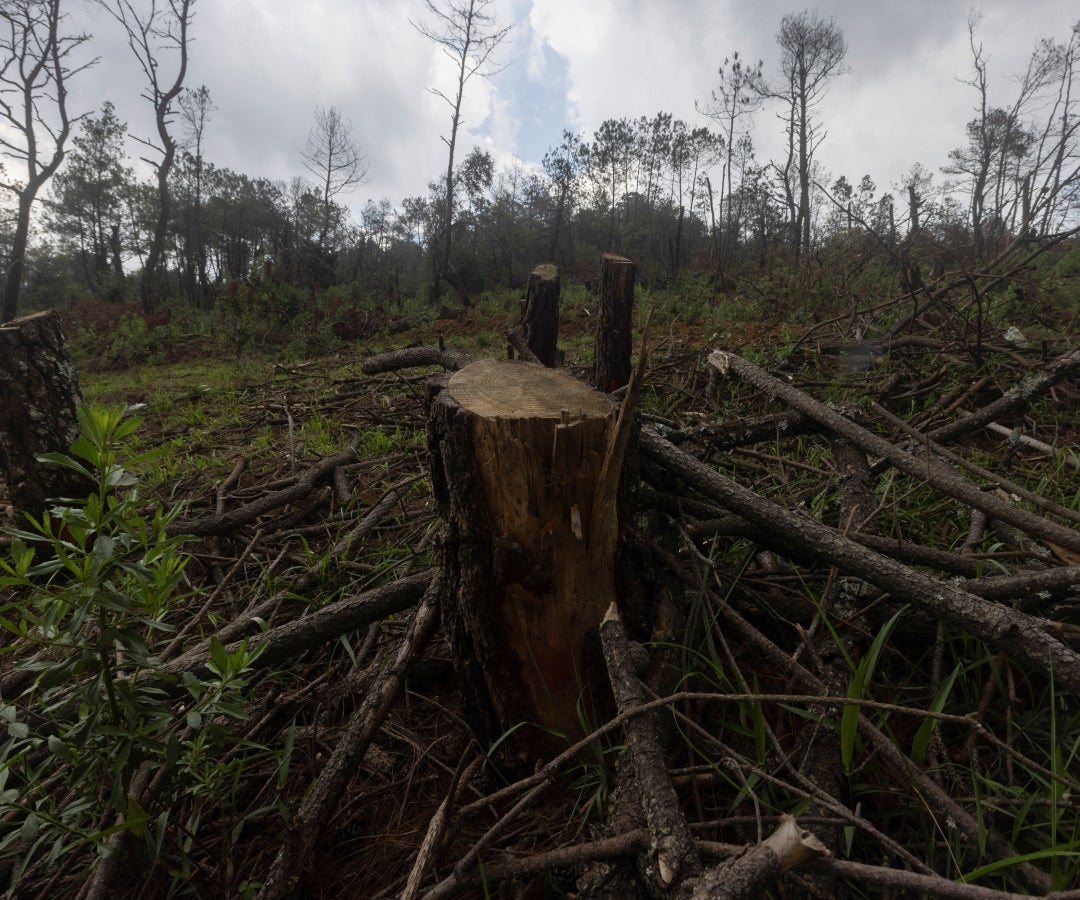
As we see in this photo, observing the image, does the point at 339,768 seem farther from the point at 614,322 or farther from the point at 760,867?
the point at 614,322

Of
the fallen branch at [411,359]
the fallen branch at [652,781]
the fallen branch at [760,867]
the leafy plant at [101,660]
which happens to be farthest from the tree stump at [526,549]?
the fallen branch at [411,359]

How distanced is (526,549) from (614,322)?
3.67ft

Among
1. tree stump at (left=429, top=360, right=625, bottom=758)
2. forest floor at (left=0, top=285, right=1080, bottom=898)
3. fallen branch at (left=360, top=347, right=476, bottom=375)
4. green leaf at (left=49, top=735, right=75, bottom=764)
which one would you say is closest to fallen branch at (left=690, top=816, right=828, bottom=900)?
forest floor at (left=0, top=285, right=1080, bottom=898)

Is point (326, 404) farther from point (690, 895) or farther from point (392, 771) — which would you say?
point (690, 895)

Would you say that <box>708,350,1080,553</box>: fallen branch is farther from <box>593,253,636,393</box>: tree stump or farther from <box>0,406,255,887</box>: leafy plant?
<box>0,406,255,887</box>: leafy plant

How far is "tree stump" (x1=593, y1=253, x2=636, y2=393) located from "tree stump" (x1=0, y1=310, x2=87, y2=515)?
237 centimetres

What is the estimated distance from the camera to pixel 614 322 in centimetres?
208

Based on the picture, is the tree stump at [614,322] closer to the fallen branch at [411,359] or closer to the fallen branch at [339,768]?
the fallen branch at [411,359]

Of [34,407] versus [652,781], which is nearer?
[652,781]

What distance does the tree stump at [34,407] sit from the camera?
2.46 metres

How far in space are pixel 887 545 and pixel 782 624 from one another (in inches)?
14.4

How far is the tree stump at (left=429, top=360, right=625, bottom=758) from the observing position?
1.26m

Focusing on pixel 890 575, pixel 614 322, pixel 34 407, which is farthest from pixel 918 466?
pixel 34 407

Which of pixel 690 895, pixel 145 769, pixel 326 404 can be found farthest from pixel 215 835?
pixel 326 404
